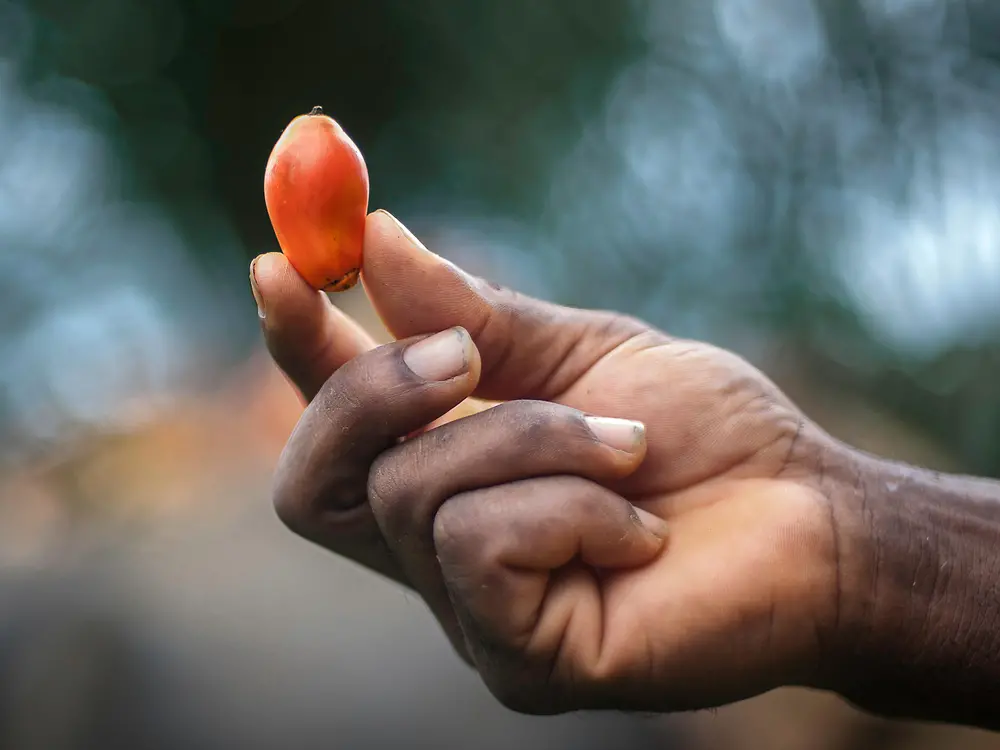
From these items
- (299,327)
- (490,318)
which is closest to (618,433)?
(490,318)

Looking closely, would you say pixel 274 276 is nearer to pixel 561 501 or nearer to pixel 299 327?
pixel 299 327

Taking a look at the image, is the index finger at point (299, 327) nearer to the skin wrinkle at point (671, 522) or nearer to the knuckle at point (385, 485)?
the skin wrinkle at point (671, 522)

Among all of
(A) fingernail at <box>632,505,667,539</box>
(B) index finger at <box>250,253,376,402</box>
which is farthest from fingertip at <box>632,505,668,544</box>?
(B) index finger at <box>250,253,376,402</box>

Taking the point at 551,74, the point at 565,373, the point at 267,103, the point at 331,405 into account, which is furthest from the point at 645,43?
Answer: the point at 331,405

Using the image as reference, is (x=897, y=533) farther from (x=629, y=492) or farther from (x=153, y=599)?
(x=153, y=599)

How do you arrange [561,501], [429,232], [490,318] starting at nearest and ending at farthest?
[561,501] < [490,318] < [429,232]

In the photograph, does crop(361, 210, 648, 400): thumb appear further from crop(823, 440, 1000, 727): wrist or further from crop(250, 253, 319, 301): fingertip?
crop(823, 440, 1000, 727): wrist

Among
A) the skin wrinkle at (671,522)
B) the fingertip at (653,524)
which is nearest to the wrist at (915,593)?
the skin wrinkle at (671,522)
